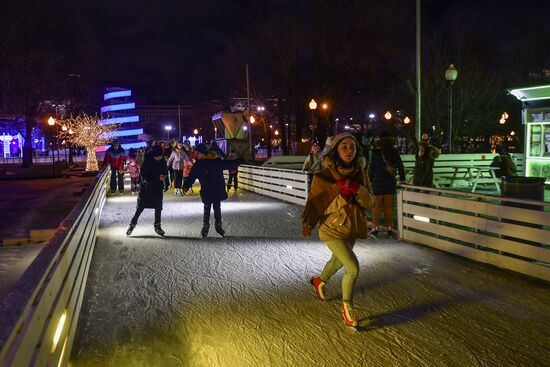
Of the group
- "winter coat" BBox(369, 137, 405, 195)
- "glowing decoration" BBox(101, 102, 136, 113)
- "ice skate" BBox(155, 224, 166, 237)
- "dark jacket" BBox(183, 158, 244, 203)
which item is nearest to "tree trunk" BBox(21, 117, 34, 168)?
"ice skate" BBox(155, 224, 166, 237)

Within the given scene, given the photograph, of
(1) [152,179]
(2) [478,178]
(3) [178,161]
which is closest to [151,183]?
(1) [152,179]

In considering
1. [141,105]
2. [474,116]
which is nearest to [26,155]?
[474,116]

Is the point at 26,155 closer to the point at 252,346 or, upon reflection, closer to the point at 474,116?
the point at 474,116

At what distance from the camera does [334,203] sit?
4.76 metres

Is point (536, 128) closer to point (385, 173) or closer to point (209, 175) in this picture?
point (385, 173)

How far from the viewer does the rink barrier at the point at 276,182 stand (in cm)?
1484

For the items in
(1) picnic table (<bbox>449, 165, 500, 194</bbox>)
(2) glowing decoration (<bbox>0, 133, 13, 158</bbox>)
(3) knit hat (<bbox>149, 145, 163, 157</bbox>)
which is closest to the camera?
(3) knit hat (<bbox>149, 145, 163, 157</bbox>)

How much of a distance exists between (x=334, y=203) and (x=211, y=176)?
15.7 feet

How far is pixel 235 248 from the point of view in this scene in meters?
8.52

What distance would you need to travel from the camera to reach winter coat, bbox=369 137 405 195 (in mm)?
9062

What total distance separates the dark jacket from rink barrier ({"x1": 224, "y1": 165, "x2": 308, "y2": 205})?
16.8 ft

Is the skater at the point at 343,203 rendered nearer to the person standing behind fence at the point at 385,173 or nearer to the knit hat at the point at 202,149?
the person standing behind fence at the point at 385,173

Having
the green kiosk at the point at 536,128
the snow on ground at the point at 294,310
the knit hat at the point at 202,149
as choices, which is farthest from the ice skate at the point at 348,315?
the green kiosk at the point at 536,128

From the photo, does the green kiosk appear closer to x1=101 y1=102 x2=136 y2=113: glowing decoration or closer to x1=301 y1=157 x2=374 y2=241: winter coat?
x1=301 y1=157 x2=374 y2=241: winter coat
